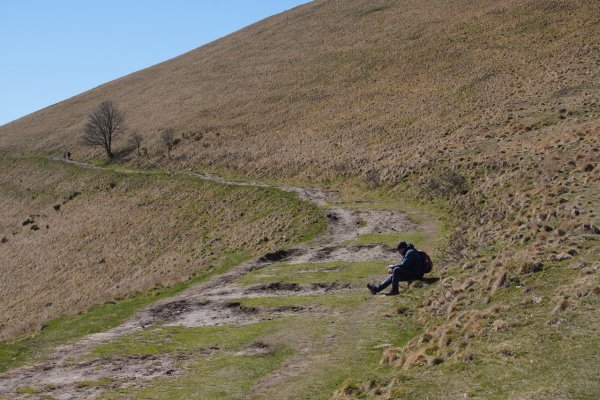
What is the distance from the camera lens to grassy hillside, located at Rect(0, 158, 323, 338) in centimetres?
3416

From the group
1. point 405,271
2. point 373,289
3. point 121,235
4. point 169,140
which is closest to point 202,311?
point 373,289

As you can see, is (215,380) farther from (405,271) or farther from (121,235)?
(121,235)

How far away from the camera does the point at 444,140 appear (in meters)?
46.5

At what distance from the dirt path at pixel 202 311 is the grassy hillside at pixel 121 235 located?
3.10 m

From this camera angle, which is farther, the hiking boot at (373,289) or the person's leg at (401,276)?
the hiking boot at (373,289)

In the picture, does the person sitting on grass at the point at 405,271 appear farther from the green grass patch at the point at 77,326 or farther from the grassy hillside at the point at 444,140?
the green grass patch at the point at 77,326

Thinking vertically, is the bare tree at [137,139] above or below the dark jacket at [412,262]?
above

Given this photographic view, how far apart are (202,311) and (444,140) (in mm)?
30621

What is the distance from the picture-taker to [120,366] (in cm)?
1574

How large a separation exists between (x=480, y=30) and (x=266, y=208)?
167ft

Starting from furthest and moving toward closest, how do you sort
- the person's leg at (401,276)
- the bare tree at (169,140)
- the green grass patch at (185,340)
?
the bare tree at (169,140) → the person's leg at (401,276) → the green grass patch at (185,340)

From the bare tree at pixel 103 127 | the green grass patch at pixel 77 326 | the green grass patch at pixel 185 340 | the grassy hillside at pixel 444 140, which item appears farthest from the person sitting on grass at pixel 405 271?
the bare tree at pixel 103 127

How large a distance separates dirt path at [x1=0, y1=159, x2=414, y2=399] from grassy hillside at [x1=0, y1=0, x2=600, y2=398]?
2.26 meters

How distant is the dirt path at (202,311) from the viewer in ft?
49.2
